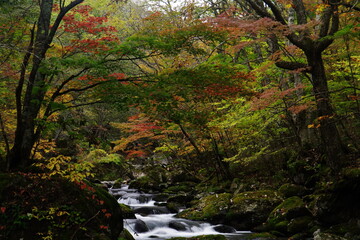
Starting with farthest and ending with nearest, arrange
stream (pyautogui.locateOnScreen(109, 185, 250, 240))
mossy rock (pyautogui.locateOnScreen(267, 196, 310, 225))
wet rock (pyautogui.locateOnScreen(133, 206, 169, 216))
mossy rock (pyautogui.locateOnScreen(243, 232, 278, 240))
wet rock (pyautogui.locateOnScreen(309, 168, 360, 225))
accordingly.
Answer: wet rock (pyautogui.locateOnScreen(133, 206, 169, 216))
stream (pyautogui.locateOnScreen(109, 185, 250, 240))
mossy rock (pyautogui.locateOnScreen(267, 196, 310, 225))
mossy rock (pyautogui.locateOnScreen(243, 232, 278, 240))
wet rock (pyautogui.locateOnScreen(309, 168, 360, 225))

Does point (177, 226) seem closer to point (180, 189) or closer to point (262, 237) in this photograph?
point (262, 237)

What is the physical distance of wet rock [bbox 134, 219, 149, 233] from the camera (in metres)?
9.84

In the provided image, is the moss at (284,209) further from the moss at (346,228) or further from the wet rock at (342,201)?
the moss at (346,228)

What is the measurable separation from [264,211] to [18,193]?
7.66 metres

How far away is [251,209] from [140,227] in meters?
4.09

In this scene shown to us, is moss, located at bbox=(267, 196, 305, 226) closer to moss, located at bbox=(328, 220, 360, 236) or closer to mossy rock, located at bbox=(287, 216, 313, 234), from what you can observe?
mossy rock, located at bbox=(287, 216, 313, 234)

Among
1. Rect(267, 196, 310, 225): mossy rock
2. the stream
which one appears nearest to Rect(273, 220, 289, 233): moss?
Rect(267, 196, 310, 225): mossy rock

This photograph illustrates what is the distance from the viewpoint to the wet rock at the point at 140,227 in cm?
984

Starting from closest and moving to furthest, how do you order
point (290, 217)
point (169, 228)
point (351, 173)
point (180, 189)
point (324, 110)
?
point (351, 173) → point (324, 110) → point (290, 217) → point (169, 228) → point (180, 189)

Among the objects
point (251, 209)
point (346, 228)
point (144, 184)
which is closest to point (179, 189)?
point (144, 184)

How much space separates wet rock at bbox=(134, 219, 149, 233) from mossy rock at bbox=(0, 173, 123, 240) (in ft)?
12.8

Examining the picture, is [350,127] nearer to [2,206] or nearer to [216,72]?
[216,72]

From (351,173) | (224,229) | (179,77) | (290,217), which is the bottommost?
(224,229)

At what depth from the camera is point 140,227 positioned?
9.94 m
